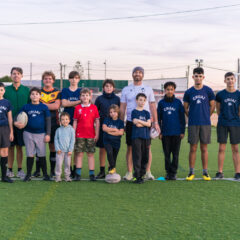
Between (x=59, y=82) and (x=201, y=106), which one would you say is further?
(x=59, y=82)

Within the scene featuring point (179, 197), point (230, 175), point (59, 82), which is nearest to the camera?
point (179, 197)

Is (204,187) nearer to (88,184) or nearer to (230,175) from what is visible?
(230,175)

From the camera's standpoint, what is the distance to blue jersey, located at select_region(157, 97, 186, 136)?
19.5ft

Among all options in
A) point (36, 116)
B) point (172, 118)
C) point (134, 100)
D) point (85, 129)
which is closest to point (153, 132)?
point (172, 118)

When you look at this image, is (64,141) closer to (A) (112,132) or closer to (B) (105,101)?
(A) (112,132)

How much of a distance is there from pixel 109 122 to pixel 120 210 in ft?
6.67

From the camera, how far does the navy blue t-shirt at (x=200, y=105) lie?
584 centimetres

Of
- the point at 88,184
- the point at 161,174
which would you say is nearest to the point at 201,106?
the point at 161,174

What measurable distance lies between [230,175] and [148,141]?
1894 mm

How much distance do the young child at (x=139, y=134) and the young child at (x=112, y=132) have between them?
0.95ft

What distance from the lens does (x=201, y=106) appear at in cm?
584

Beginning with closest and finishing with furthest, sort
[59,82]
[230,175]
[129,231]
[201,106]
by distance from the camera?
[129,231] → [201,106] → [230,175] → [59,82]

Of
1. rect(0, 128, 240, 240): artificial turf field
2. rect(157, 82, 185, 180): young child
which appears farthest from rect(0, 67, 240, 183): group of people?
rect(0, 128, 240, 240): artificial turf field

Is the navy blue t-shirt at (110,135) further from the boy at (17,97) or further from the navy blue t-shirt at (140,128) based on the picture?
the boy at (17,97)
